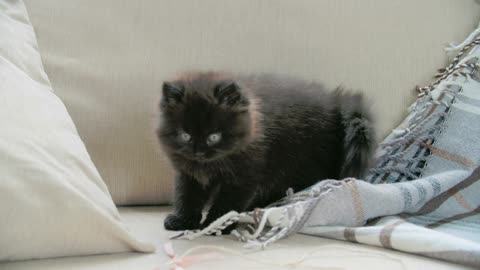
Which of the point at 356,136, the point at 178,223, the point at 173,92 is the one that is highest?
the point at 173,92

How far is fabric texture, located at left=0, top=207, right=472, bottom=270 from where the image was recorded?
95 cm

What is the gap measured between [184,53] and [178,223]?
1.66ft

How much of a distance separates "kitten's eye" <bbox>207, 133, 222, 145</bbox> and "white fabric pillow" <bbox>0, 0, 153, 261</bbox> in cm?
29

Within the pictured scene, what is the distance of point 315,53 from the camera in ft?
5.44

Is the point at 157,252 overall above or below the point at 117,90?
below

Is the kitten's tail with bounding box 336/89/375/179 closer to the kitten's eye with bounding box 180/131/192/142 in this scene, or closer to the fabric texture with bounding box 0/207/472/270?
the fabric texture with bounding box 0/207/472/270

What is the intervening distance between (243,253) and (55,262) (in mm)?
343

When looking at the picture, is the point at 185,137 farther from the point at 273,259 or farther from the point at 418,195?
the point at 418,195

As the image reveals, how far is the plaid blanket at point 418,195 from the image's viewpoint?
44.0 inches

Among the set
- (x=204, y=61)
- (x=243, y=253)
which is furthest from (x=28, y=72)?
(x=243, y=253)

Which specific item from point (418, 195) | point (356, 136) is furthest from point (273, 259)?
point (356, 136)

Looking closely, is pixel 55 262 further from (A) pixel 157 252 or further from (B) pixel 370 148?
(B) pixel 370 148

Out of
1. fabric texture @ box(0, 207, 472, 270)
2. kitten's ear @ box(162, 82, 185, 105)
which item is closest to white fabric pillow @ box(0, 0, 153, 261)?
fabric texture @ box(0, 207, 472, 270)

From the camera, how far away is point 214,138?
129 centimetres
